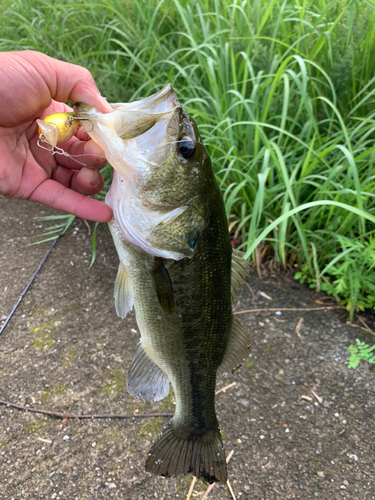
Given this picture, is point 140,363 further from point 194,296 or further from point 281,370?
point 281,370

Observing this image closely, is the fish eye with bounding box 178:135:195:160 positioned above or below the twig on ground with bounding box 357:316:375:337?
above

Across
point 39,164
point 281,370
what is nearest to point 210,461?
point 281,370

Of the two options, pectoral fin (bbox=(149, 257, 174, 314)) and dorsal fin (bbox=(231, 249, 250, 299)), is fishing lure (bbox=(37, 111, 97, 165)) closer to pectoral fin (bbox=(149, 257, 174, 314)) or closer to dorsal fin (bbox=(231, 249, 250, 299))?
pectoral fin (bbox=(149, 257, 174, 314))

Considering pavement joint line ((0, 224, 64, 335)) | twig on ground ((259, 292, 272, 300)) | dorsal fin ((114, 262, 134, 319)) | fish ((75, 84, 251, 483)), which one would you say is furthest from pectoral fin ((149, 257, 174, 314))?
pavement joint line ((0, 224, 64, 335))

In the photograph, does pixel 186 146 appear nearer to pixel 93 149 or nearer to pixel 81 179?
pixel 93 149

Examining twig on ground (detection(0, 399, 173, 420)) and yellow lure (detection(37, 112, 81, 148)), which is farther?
twig on ground (detection(0, 399, 173, 420))

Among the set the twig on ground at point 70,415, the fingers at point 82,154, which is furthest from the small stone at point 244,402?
the fingers at point 82,154

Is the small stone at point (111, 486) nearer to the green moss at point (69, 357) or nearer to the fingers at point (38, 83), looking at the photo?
the green moss at point (69, 357)
